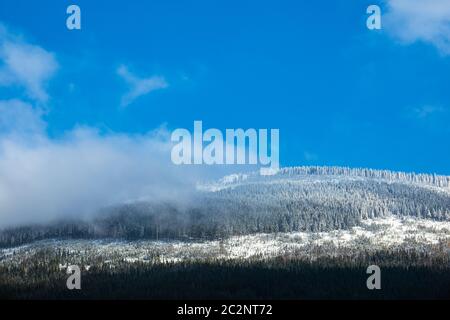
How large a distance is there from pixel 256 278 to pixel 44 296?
73.2 m

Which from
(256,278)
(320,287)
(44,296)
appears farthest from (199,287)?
(44,296)

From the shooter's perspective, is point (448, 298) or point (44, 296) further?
point (44, 296)
